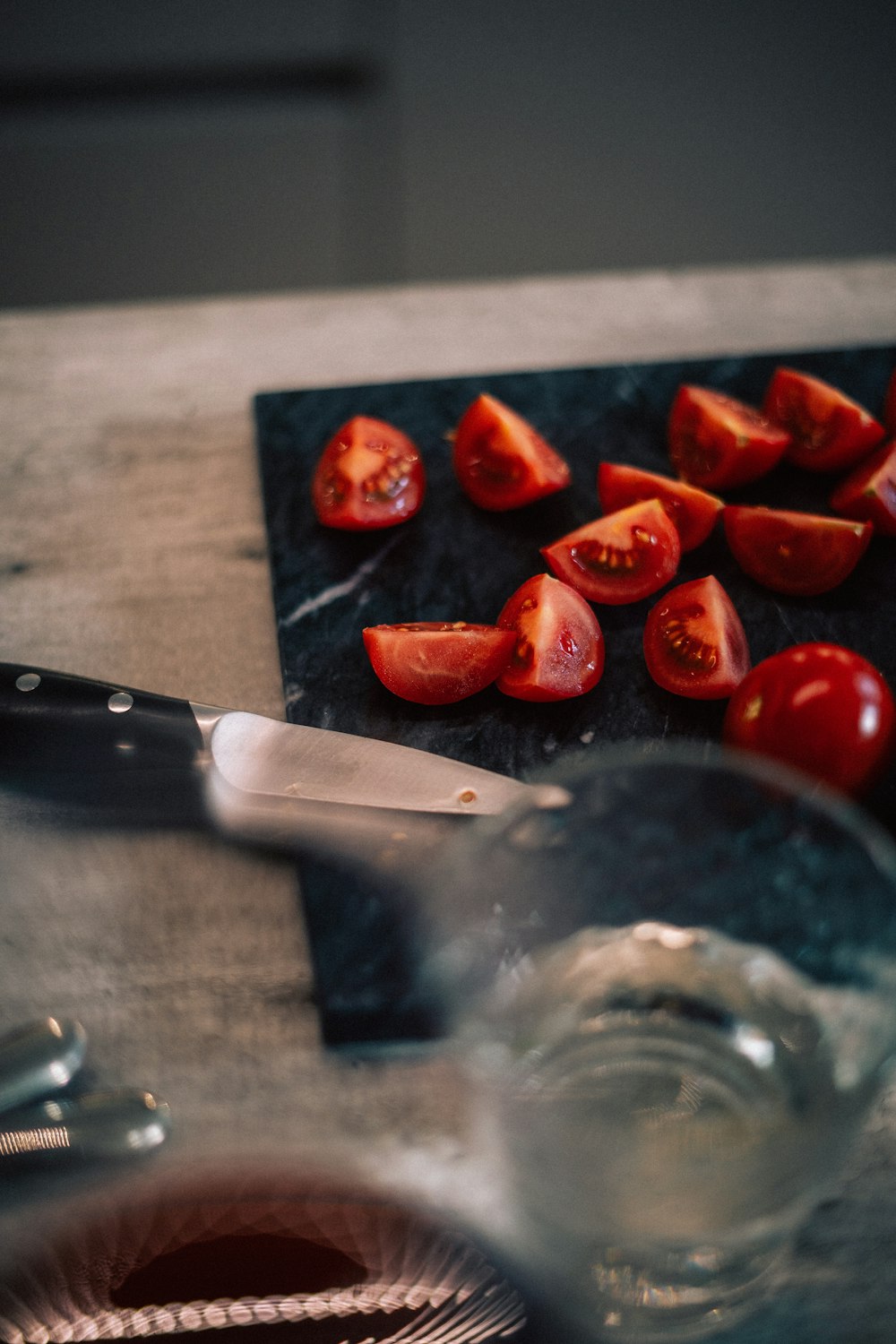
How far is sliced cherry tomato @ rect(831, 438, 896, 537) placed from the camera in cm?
108

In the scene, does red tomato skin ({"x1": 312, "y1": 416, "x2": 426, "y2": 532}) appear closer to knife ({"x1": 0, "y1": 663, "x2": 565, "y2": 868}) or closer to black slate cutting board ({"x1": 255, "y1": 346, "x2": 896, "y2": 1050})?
black slate cutting board ({"x1": 255, "y1": 346, "x2": 896, "y2": 1050})

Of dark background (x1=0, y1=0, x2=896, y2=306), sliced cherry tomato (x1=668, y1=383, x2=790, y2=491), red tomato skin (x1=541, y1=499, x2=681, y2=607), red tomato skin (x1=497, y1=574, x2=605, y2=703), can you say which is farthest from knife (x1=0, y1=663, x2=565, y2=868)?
dark background (x1=0, y1=0, x2=896, y2=306)

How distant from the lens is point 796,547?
1039 millimetres

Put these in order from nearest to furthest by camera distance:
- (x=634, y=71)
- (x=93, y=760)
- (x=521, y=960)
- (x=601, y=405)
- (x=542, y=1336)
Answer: (x=542, y=1336)
(x=521, y=960)
(x=93, y=760)
(x=601, y=405)
(x=634, y=71)

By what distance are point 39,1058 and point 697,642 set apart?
59 centimetres

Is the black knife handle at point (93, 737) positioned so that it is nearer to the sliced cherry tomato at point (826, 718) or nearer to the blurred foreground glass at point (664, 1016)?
the blurred foreground glass at point (664, 1016)

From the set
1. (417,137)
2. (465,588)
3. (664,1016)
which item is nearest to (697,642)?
(465,588)

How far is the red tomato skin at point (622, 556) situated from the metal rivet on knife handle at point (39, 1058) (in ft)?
1.88

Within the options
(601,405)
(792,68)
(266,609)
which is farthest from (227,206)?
(266,609)

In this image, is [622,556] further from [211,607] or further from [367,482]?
[211,607]

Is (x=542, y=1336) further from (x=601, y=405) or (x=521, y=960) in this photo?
(x=601, y=405)

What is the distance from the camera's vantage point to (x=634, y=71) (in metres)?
2.47

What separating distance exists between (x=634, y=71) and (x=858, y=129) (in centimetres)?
59

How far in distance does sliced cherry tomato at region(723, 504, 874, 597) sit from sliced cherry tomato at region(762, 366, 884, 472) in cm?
14
